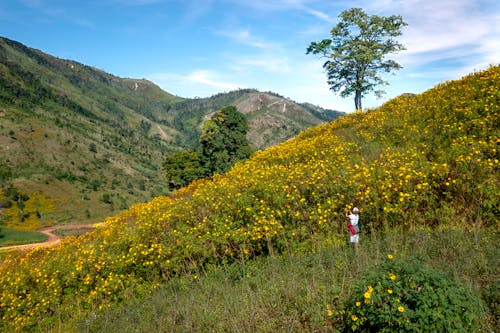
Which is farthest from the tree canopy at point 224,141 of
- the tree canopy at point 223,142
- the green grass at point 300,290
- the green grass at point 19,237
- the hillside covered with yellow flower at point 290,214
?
the green grass at point 19,237

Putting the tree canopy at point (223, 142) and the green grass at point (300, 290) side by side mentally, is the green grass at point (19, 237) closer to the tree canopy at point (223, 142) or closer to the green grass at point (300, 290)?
the tree canopy at point (223, 142)

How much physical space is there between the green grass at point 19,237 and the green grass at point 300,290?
75.4 meters

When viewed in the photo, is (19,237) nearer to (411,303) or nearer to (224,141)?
(224,141)

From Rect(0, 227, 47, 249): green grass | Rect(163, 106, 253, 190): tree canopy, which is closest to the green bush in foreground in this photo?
Rect(163, 106, 253, 190): tree canopy

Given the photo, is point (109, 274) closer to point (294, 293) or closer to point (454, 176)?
point (294, 293)

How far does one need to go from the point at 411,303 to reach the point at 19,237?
88.7 metres

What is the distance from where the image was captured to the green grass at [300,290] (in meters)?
4.65

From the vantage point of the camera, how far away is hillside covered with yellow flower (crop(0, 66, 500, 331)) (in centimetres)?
752

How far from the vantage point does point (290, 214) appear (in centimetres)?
862

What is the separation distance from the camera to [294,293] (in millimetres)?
5398

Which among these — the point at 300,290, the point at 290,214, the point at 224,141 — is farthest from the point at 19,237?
the point at 300,290

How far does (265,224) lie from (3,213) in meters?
110

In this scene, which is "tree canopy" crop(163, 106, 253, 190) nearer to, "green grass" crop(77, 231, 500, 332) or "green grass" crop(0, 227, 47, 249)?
"green grass" crop(77, 231, 500, 332)

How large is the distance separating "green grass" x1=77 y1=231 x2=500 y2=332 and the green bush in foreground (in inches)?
15.1
